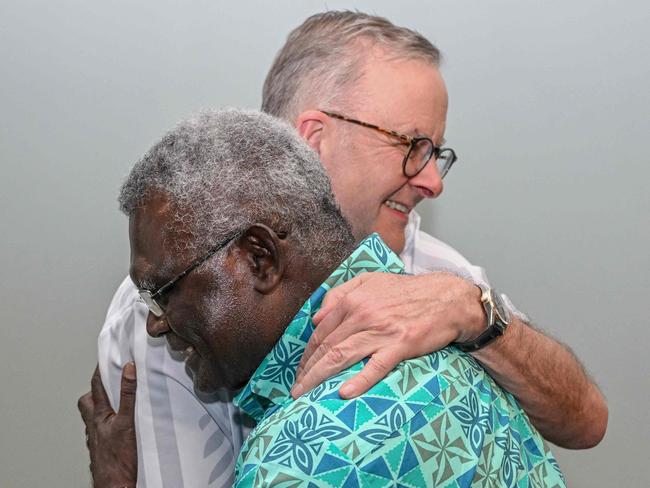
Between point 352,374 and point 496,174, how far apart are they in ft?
4.35

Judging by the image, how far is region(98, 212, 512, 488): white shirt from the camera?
133 cm

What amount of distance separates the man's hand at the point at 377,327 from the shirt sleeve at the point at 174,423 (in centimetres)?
33

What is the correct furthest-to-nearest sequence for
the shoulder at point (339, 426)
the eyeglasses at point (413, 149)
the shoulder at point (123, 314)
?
the eyeglasses at point (413, 149) < the shoulder at point (123, 314) < the shoulder at point (339, 426)

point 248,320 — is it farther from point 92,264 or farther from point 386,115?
point 92,264

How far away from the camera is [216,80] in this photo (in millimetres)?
2178

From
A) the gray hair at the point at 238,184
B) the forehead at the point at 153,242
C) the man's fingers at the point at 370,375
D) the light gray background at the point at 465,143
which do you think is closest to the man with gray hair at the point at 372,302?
the man's fingers at the point at 370,375

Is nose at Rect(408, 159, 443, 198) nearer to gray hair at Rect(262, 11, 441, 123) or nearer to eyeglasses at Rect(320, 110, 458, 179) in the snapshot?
eyeglasses at Rect(320, 110, 458, 179)

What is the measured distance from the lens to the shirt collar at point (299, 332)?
3.60 ft

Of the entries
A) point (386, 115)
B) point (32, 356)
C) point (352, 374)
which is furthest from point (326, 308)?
point (32, 356)

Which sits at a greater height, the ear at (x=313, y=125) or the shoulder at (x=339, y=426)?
the ear at (x=313, y=125)

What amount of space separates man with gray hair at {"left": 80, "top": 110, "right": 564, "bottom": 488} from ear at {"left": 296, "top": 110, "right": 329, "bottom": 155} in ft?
1.51

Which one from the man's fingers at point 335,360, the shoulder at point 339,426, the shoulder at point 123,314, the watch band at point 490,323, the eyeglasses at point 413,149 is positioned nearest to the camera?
the shoulder at point 339,426

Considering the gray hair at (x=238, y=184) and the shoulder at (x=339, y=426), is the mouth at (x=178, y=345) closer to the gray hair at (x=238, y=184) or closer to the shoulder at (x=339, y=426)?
the gray hair at (x=238, y=184)

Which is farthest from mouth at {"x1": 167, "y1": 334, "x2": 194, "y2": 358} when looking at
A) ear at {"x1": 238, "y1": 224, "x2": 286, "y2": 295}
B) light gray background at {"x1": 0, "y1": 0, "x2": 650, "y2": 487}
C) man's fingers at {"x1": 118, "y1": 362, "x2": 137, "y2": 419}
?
light gray background at {"x1": 0, "y1": 0, "x2": 650, "y2": 487}
